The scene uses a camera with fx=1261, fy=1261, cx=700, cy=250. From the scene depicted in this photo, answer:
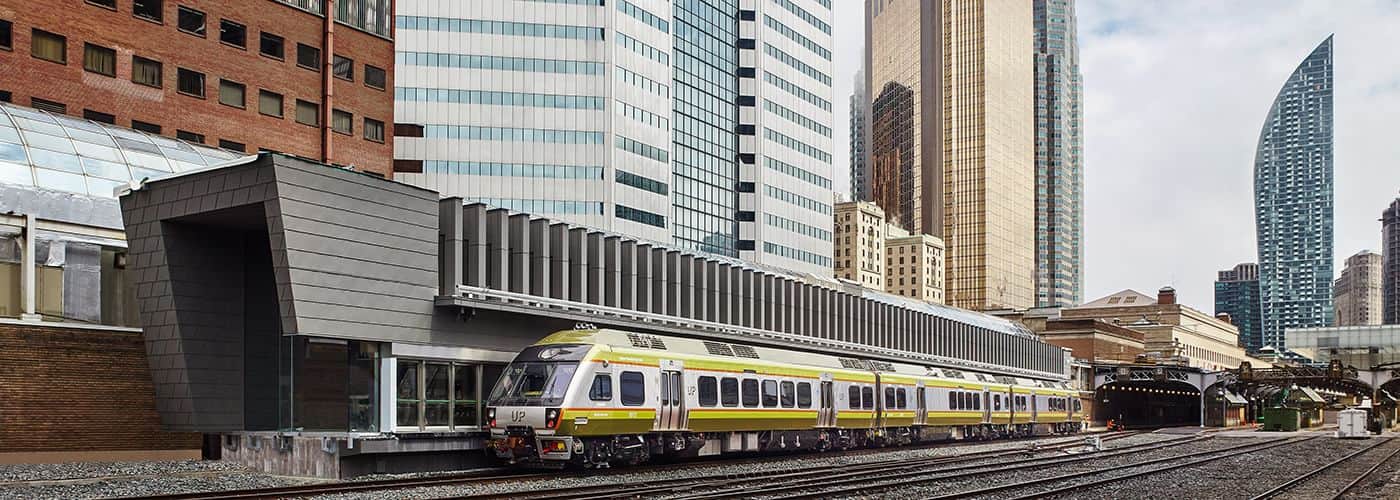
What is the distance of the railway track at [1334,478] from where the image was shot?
1162 inches

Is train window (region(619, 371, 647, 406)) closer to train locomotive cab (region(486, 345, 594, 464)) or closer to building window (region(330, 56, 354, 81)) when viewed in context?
train locomotive cab (region(486, 345, 594, 464))

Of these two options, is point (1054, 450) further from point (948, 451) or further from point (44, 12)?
point (44, 12)

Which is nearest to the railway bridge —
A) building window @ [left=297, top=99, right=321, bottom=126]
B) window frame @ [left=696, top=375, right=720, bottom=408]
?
window frame @ [left=696, top=375, right=720, bottom=408]

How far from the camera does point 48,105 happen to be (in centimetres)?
4619

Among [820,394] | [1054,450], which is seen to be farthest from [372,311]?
[1054,450]

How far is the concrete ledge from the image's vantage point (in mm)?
31797

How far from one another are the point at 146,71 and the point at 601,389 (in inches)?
1144

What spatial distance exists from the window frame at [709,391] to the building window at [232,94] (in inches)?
1108

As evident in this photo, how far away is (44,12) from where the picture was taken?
153 feet

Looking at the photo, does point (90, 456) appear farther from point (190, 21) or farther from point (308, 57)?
point (308, 57)

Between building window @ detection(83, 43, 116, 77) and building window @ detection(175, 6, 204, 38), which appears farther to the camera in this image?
building window @ detection(175, 6, 204, 38)

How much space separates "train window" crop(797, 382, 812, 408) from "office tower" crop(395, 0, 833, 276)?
5139 cm

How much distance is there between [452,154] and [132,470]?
72105 mm

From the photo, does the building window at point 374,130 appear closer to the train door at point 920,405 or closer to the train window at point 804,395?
the train door at point 920,405
